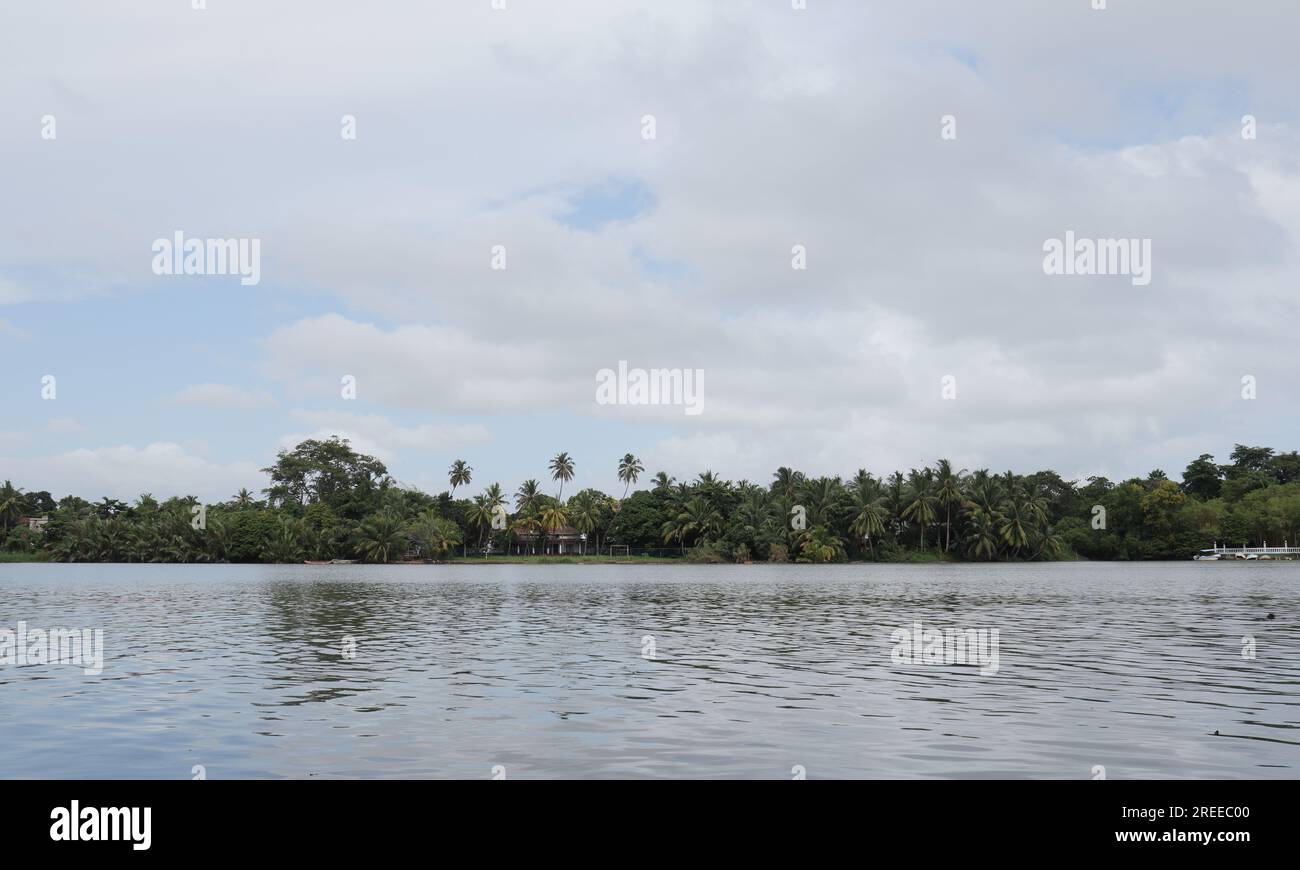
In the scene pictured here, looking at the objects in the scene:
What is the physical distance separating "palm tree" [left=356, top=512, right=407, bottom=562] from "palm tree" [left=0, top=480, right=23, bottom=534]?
6182 centimetres

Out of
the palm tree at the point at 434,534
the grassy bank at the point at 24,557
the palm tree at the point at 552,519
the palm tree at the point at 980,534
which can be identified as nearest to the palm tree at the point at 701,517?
the palm tree at the point at 552,519

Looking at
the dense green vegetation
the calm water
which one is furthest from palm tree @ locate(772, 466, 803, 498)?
the calm water

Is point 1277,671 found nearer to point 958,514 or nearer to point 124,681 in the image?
point 124,681

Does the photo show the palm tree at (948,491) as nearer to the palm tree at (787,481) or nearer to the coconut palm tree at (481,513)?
the palm tree at (787,481)

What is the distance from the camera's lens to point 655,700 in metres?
17.6

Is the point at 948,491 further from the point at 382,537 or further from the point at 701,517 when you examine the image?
the point at 382,537

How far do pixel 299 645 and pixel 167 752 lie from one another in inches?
566

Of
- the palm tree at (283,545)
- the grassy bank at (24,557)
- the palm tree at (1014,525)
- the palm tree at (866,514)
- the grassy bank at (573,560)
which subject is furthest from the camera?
the grassy bank at (24,557)

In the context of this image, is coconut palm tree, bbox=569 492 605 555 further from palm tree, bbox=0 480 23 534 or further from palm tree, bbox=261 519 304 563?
palm tree, bbox=0 480 23 534

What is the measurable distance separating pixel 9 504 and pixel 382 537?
216 feet

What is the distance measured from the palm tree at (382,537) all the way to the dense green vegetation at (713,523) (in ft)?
0.61

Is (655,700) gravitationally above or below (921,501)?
below

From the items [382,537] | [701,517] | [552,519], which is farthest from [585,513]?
[382,537]

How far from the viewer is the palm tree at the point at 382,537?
5157 inches
